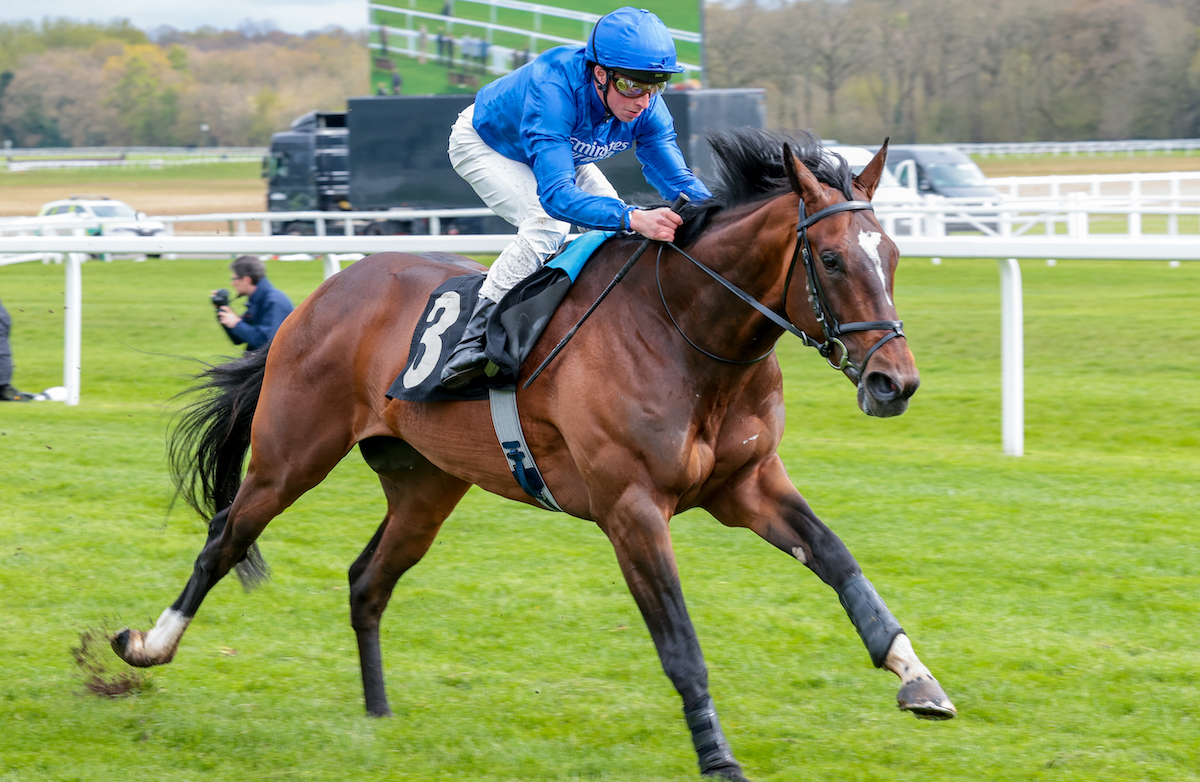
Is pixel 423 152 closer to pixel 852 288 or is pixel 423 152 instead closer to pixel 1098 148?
pixel 852 288

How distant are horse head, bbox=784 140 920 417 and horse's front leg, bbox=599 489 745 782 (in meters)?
0.63

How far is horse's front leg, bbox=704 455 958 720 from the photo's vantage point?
2969 mm

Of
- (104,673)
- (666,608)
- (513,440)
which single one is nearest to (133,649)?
(104,673)

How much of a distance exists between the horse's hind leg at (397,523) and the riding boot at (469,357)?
0.57 metres

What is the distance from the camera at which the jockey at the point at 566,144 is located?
3.23m

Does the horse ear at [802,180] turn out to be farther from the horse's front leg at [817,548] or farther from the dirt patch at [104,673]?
the dirt patch at [104,673]

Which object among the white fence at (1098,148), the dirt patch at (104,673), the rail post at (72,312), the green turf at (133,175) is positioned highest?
the green turf at (133,175)

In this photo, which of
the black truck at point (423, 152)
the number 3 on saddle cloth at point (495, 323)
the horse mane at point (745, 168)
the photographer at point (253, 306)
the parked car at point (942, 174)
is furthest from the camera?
the parked car at point (942, 174)

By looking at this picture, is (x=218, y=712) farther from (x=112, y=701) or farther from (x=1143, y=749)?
(x=1143, y=749)

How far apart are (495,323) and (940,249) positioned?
12.7 feet

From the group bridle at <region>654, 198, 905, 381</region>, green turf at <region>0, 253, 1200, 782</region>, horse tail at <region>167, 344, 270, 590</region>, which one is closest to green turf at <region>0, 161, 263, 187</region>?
green turf at <region>0, 253, 1200, 782</region>

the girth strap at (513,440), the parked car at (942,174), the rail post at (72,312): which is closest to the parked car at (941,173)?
the parked car at (942,174)

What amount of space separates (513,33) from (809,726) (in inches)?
707

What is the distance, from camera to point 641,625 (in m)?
4.36
